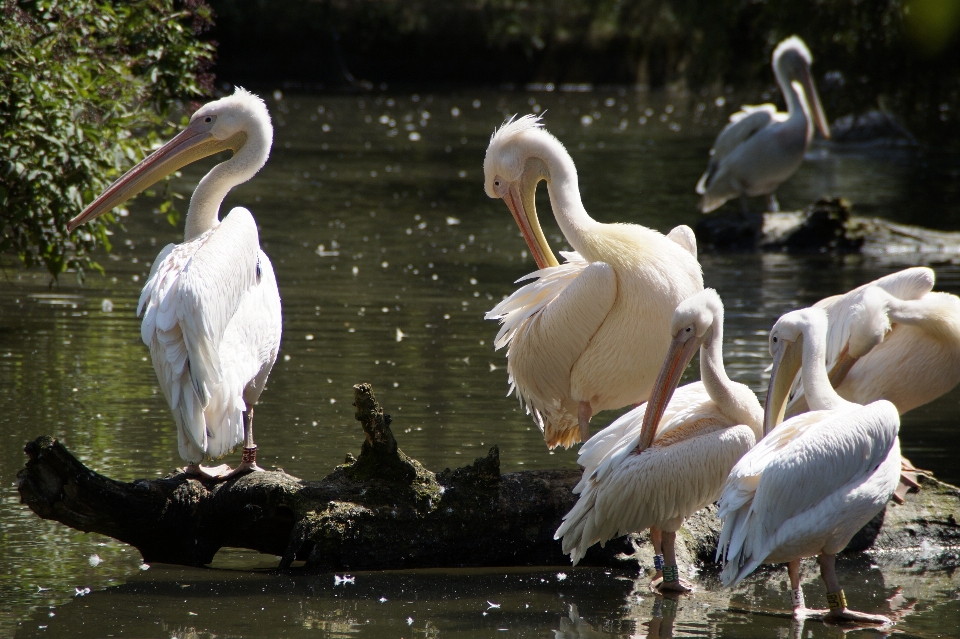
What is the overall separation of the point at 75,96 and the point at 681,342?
469 centimetres

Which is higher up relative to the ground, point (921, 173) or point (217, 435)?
point (217, 435)

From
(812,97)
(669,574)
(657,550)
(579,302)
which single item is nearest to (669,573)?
(669,574)

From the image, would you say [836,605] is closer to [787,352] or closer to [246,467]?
[787,352]

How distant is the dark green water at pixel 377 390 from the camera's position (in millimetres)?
4293

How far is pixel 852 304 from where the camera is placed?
551cm

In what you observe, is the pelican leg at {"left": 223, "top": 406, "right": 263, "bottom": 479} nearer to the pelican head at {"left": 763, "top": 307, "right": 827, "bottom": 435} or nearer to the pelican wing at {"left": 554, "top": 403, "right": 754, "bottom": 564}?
the pelican wing at {"left": 554, "top": 403, "right": 754, "bottom": 564}

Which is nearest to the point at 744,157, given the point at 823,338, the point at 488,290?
the point at 488,290

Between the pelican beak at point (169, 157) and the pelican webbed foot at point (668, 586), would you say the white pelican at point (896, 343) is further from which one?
the pelican beak at point (169, 157)

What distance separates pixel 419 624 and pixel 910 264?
8.94 metres

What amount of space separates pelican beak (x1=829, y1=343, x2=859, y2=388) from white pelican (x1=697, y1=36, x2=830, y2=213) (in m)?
7.62

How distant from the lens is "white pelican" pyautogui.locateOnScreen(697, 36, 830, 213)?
13047mm

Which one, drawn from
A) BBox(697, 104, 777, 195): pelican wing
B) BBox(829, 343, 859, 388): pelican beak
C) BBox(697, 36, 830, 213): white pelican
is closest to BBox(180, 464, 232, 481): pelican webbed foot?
BBox(829, 343, 859, 388): pelican beak

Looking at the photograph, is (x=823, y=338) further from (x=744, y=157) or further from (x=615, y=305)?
(x=744, y=157)

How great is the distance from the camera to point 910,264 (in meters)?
11.7
